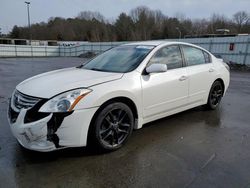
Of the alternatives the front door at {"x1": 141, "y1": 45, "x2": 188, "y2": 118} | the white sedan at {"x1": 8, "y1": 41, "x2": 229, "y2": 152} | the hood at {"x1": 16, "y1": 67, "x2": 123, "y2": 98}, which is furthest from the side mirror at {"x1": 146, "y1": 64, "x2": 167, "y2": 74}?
the hood at {"x1": 16, "y1": 67, "x2": 123, "y2": 98}

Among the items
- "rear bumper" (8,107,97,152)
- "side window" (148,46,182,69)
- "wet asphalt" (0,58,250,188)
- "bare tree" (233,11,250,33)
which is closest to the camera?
"wet asphalt" (0,58,250,188)

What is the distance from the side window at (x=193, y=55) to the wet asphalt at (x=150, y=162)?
4.32 ft

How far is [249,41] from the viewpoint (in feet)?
53.1

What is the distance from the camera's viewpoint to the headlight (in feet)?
8.98

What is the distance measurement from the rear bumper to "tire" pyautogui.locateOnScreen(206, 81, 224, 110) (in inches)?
125

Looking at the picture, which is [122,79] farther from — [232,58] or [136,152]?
[232,58]

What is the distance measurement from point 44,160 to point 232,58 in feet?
58.6

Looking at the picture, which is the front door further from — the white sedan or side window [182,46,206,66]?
side window [182,46,206,66]

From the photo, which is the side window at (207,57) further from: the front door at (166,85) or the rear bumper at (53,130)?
the rear bumper at (53,130)

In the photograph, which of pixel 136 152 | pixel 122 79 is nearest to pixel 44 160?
pixel 136 152

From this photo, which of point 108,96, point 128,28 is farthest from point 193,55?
point 128,28

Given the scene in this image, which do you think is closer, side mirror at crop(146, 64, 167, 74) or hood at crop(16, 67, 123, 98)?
hood at crop(16, 67, 123, 98)

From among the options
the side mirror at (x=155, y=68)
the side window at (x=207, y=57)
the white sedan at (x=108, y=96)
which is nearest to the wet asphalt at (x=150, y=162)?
the white sedan at (x=108, y=96)

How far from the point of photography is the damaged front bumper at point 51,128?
2.70 metres
